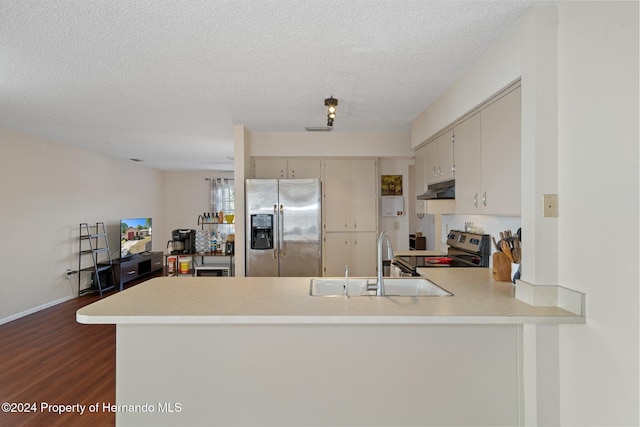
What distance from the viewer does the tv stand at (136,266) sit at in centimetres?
604

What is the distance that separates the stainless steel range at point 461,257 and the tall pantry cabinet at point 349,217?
124 cm

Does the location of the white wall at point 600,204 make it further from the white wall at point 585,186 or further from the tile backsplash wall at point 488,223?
the tile backsplash wall at point 488,223

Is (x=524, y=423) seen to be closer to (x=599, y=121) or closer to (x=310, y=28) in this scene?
(x=599, y=121)

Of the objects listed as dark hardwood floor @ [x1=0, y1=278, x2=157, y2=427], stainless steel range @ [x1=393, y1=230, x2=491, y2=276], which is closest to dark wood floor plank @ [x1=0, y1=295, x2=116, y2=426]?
dark hardwood floor @ [x1=0, y1=278, x2=157, y2=427]

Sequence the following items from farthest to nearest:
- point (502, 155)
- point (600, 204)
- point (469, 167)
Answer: point (469, 167) → point (502, 155) → point (600, 204)

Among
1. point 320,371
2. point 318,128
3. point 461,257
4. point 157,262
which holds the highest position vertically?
point 318,128

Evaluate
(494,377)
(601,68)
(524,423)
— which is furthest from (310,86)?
(524,423)

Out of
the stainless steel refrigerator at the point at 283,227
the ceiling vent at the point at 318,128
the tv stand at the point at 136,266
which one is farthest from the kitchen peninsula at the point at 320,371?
the tv stand at the point at 136,266

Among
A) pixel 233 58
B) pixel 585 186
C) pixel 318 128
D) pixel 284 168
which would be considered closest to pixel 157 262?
pixel 284 168

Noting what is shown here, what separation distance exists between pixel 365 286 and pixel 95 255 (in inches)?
205

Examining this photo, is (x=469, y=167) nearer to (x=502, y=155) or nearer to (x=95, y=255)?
(x=502, y=155)

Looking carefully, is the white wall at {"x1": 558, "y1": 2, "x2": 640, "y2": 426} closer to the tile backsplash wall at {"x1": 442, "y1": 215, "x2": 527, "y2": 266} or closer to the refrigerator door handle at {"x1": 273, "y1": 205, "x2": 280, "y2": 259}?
the tile backsplash wall at {"x1": 442, "y1": 215, "x2": 527, "y2": 266}

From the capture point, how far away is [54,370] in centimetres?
301

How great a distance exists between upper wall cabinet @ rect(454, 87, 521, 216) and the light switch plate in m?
0.23
